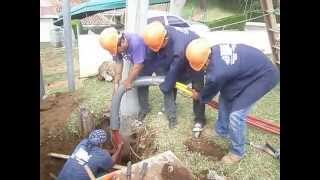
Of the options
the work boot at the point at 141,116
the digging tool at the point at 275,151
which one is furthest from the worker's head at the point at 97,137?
the digging tool at the point at 275,151

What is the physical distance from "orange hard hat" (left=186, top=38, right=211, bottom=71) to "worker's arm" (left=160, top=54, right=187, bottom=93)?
53mm

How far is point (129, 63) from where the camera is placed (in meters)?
3.56

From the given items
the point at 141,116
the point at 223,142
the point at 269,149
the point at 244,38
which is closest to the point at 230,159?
the point at 223,142

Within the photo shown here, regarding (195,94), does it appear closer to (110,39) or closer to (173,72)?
(173,72)

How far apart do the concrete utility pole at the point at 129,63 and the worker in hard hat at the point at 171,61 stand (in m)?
0.06

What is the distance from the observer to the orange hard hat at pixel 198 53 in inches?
134

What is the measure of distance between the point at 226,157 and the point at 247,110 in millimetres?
283

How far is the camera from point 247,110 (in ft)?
11.5

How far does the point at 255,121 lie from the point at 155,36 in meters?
0.71

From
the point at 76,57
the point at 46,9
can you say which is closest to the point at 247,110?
the point at 76,57

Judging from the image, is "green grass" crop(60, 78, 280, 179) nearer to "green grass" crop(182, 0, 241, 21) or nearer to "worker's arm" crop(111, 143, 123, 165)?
"worker's arm" crop(111, 143, 123, 165)

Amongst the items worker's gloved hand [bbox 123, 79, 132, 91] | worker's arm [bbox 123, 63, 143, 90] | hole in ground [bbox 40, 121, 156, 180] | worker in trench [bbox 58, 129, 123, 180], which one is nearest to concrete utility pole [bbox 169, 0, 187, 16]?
worker's arm [bbox 123, 63, 143, 90]

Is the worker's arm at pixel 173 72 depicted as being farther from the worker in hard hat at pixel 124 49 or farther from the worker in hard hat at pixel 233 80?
the worker in hard hat at pixel 124 49
